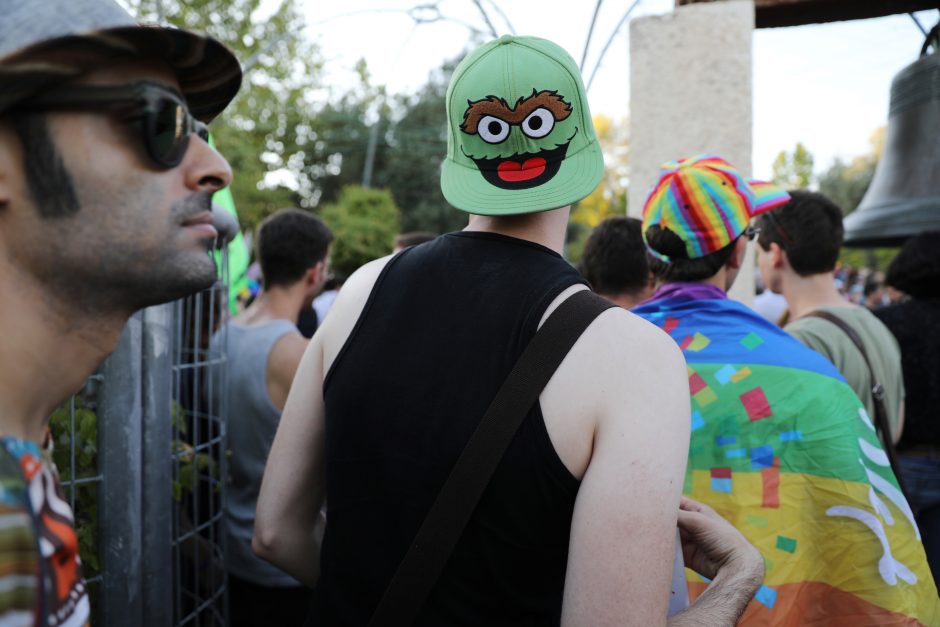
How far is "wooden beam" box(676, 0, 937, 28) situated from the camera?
12.4 feet

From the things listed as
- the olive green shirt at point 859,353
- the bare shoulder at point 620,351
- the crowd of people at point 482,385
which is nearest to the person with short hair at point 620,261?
the olive green shirt at point 859,353

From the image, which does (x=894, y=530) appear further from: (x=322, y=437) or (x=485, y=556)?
(x=322, y=437)

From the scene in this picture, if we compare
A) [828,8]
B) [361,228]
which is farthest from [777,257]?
[361,228]

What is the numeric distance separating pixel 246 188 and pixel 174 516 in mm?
23220

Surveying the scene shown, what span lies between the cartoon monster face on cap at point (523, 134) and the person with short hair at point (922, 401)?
2.36 metres

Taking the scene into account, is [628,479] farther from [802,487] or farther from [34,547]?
[802,487]

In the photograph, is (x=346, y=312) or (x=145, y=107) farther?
(x=346, y=312)

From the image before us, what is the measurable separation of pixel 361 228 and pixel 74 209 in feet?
61.4

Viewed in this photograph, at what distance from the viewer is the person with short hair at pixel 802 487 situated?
199cm

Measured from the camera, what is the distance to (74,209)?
951 mm

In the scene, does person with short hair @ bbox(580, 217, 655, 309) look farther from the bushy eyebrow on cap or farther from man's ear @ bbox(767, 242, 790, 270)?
the bushy eyebrow on cap

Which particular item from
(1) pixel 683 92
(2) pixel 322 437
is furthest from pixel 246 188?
(2) pixel 322 437

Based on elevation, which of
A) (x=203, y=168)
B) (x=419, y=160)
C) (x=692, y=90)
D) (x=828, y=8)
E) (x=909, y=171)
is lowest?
(x=909, y=171)

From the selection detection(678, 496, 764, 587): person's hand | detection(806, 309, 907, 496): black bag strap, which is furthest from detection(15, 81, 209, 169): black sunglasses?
detection(806, 309, 907, 496): black bag strap
